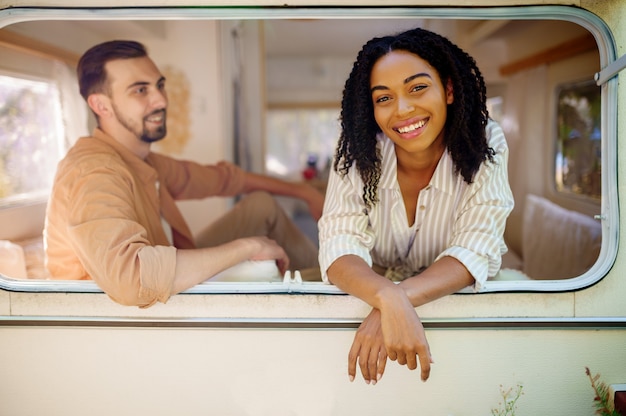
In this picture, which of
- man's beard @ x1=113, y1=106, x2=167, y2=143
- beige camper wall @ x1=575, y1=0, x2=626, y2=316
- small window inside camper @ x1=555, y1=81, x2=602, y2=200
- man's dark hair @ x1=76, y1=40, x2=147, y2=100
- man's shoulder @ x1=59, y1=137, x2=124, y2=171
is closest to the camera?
beige camper wall @ x1=575, y1=0, x2=626, y2=316

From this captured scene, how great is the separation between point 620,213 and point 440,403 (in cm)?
90

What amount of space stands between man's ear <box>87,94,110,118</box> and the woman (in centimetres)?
113

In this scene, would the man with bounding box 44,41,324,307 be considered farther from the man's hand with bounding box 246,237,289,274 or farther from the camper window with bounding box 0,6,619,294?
Answer: the camper window with bounding box 0,6,619,294

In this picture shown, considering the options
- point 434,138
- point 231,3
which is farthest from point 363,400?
point 231,3

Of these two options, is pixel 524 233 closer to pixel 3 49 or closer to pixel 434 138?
pixel 434 138

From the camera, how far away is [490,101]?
5.76m

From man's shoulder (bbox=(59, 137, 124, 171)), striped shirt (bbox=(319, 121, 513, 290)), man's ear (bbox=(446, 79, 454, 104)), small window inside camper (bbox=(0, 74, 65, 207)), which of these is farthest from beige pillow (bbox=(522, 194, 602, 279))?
small window inside camper (bbox=(0, 74, 65, 207))

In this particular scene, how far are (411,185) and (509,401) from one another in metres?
0.85

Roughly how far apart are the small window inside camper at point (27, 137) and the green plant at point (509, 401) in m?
2.46

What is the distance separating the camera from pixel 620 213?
185 centimetres

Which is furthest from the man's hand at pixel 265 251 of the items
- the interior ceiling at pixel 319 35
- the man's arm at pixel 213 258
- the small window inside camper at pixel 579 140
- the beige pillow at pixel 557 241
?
the interior ceiling at pixel 319 35

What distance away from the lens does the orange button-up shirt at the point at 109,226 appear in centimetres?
186

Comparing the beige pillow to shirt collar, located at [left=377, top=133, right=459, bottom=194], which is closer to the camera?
shirt collar, located at [left=377, top=133, right=459, bottom=194]

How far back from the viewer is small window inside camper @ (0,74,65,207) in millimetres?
2809
